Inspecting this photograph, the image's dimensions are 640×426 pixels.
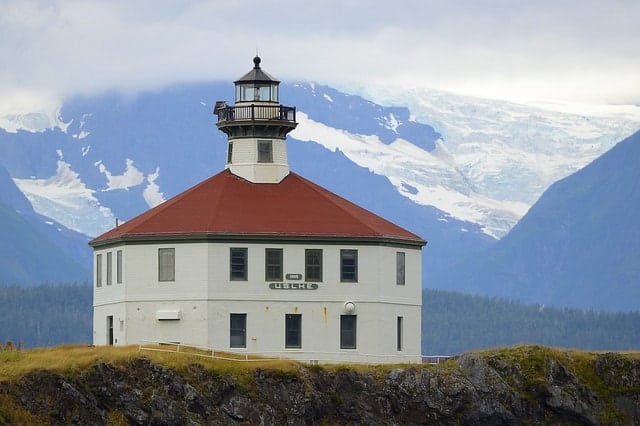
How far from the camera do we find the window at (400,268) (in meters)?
121

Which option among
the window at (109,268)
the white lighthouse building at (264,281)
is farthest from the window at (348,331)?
the window at (109,268)

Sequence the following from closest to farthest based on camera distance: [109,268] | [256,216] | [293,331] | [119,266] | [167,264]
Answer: [293,331]
[167,264]
[119,266]
[256,216]
[109,268]

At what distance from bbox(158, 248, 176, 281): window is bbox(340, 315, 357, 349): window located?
9561mm

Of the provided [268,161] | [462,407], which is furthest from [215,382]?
[268,161]

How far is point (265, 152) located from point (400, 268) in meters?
11.1

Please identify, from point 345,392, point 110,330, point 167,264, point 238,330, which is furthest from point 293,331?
point 110,330

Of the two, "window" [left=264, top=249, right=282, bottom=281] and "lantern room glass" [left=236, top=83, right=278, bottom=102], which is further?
"lantern room glass" [left=236, top=83, right=278, bottom=102]

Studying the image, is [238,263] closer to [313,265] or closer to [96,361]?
[313,265]

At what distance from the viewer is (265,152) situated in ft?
413

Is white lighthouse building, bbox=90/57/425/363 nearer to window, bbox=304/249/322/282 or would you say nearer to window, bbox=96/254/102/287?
window, bbox=304/249/322/282

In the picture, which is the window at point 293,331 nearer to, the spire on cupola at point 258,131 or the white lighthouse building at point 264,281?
the white lighthouse building at point 264,281

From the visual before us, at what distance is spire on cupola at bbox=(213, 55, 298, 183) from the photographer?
412 ft

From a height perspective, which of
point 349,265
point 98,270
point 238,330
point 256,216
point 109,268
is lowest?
point 238,330

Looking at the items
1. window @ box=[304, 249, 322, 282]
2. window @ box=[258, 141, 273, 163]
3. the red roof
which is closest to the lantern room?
window @ box=[258, 141, 273, 163]
